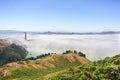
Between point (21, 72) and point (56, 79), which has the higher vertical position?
point (56, 79)

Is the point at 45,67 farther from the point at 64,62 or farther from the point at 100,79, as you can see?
the point at 100,79

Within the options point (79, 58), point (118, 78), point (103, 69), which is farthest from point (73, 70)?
point (79, 58)

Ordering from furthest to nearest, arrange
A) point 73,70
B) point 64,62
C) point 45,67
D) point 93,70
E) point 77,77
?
point 64,62 → point 45,67 → point 73,70 → point 93,70 → point 77,77

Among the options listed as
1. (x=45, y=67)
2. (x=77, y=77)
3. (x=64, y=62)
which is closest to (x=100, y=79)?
(x=77, y=77)

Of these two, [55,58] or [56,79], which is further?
[55,58]

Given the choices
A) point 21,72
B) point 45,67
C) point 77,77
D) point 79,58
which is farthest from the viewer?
point 79,58

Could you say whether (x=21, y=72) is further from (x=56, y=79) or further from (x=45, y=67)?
(x=56, y=79)
